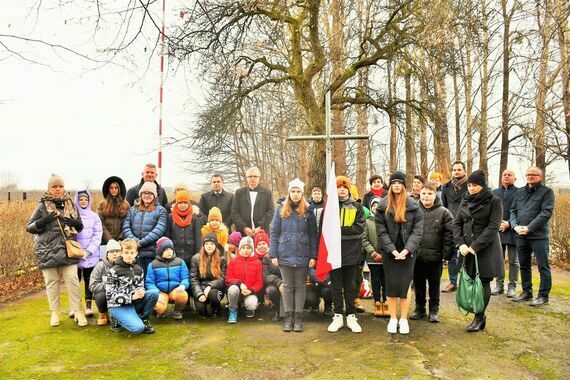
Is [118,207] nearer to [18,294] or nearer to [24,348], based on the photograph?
[24,348]

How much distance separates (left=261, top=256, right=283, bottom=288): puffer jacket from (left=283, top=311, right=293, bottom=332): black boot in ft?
2.04

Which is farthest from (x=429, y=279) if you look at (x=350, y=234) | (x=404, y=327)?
(x=350, y=234)

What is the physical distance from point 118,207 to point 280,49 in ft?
31.6

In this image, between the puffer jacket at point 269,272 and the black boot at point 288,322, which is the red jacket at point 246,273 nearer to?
the puffer jacket at point 269,272

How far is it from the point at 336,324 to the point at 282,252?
991 millimetres

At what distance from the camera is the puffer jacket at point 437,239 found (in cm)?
544

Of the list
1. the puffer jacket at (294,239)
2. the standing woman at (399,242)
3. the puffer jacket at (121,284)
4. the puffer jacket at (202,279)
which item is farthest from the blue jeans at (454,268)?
the puffer jacket at (121,284)

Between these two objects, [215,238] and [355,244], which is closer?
[355,244]

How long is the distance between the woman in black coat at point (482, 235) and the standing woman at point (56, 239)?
4457 millimetres

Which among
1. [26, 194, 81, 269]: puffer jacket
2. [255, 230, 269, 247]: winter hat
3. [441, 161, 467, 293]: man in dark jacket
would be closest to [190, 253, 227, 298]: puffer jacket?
[255, 230, 269, 247]: winter hat

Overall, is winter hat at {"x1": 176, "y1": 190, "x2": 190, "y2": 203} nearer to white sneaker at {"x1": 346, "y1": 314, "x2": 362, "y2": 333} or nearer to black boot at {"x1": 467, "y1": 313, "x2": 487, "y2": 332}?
white sneaker at {"x1": 346, "y1": 314, "x2": 362, "y2": 333}

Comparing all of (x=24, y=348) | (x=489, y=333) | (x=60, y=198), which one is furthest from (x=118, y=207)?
(x=489, y=333)

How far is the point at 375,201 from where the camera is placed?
6.57 meters

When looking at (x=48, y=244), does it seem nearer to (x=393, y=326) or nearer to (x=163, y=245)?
(x=163, y=245)
